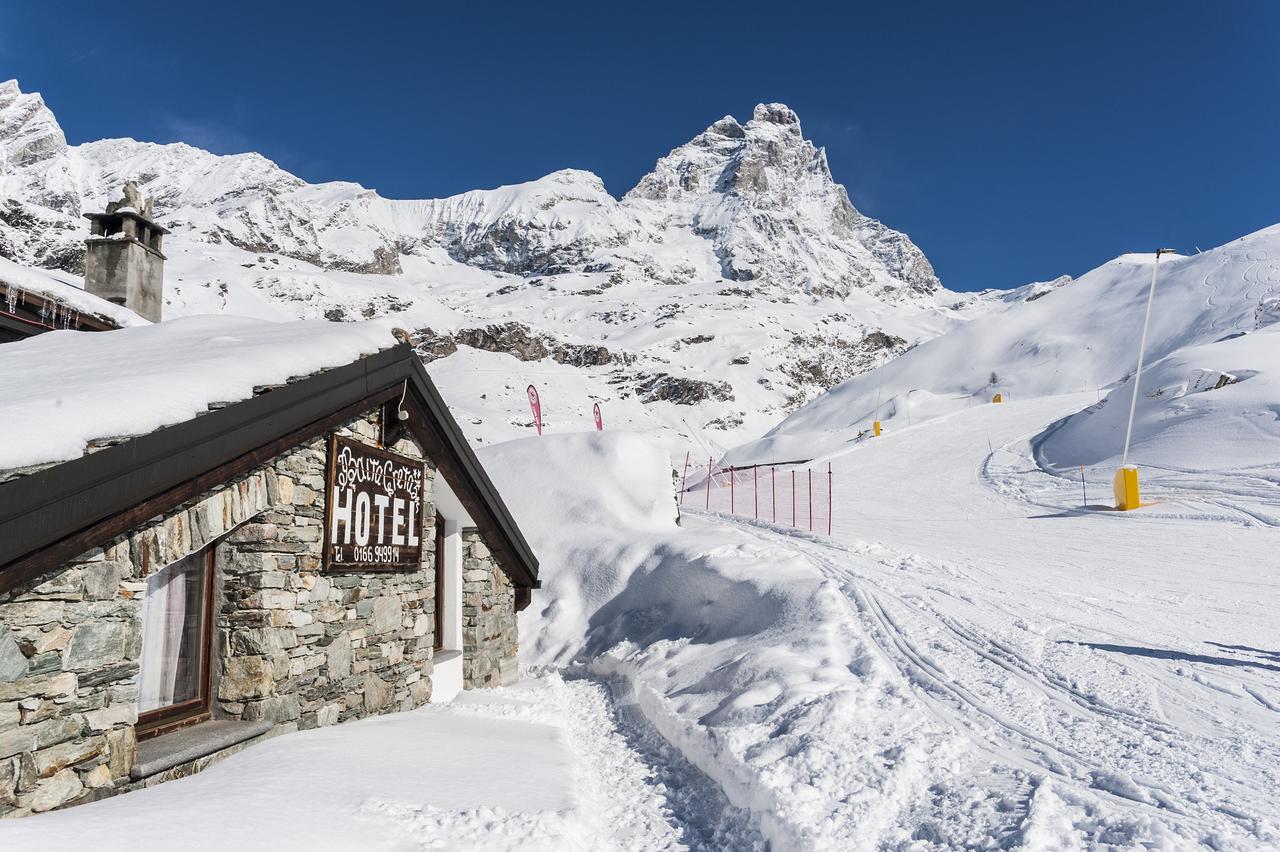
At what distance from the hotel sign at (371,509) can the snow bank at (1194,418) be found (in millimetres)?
20022

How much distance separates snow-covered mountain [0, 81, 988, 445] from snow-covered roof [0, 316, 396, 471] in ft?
128

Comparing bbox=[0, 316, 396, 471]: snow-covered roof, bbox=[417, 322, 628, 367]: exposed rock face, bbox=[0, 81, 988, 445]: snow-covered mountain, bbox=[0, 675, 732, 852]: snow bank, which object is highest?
bbox=[0, 81, 988, 445]: snow-covered mountain

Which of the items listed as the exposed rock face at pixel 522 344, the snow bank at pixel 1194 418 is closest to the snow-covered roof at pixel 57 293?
the snow bank at pixel 1194 418

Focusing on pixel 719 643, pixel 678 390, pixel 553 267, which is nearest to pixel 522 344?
pixel 678 390

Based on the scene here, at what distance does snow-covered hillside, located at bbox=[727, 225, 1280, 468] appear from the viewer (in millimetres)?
22000

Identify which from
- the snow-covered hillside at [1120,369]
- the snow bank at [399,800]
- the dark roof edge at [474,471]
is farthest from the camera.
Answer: the snow-covered hillside at [1120,369]

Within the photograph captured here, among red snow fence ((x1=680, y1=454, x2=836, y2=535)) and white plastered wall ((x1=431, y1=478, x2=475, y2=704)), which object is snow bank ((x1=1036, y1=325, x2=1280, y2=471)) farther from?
white plastered wall ((x1=431, y1=478, x2=475, y2=704))

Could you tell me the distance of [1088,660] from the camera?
6.37 m

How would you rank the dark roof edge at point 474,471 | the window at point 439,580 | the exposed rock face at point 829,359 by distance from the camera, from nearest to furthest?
1. the dark roof edge at point 474,471
2. the window at point 439,580
3. the exposed rock face at point 829,359

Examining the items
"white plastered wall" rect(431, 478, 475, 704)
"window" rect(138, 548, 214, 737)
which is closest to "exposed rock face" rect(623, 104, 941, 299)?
"white plastered wall" rect(431, 478, 475, 704)

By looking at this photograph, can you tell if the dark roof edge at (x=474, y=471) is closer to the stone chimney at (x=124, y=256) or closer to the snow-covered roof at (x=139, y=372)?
the snow-covered roof at (x=139, y=372)

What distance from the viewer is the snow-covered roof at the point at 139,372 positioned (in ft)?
11.9

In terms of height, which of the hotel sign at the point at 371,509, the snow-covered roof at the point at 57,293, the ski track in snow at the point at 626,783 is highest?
the snow-covered roof at the point at 57,293

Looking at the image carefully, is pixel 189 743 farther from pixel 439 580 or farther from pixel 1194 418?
pixel 1194 418
